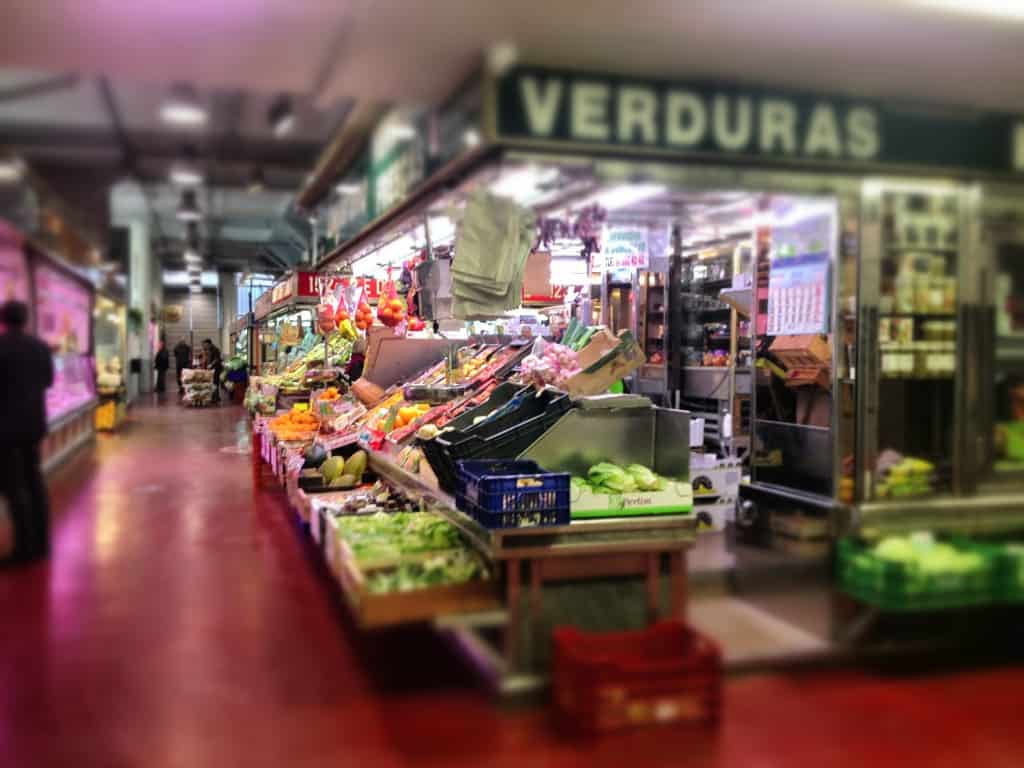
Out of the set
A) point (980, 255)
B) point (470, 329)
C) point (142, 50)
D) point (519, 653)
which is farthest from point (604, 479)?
point (470, 329)

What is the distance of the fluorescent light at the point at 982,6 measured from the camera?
319 cm

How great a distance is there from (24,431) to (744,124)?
10.6 feet

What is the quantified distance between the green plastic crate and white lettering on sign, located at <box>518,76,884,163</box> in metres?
1.85

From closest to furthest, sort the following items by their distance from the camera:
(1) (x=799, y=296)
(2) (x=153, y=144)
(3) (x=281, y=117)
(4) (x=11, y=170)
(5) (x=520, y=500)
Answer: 1. (4) (x=11, y=170)
2. (2) (x=153, y=144)
3. (3) (x=281, y=117)
4. (5) (x=520, y=500)
5. (1) (x=799, y=296)

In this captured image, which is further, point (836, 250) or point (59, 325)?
point (836, 250)

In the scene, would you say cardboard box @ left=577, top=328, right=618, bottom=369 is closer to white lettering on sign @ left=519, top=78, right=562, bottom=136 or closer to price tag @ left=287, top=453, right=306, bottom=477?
white lettering on sign @ left=519, top=78, right=562, bottom=136

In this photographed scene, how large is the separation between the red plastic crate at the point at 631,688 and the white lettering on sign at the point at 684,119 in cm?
211

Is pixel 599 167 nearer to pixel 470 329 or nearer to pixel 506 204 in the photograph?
pixel 506 204

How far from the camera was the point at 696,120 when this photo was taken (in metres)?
3.93

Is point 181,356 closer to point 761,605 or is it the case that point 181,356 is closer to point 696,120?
point 696,120

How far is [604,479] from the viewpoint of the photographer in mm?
5043

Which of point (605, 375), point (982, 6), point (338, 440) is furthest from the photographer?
point (338, 440)

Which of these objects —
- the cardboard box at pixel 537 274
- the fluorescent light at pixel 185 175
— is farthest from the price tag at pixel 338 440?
the fluorescent light at pixel 185 175

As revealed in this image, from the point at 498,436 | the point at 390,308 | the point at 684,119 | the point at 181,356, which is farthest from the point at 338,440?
the point at 684,119
